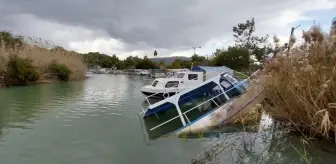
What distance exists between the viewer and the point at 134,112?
47.6 ft

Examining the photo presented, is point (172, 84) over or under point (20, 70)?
under

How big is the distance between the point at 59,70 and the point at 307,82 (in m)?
35.2

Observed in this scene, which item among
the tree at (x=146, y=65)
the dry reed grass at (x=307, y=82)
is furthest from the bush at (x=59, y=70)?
the tree at (x=146, y=65)

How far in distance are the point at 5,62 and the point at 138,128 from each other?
2456 centimetres

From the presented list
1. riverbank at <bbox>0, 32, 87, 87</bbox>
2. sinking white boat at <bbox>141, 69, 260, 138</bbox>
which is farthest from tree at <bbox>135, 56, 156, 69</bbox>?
sinking white boat at <bbox>141, 69, 260, 138</bbox>

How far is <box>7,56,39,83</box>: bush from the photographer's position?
95.8 ft

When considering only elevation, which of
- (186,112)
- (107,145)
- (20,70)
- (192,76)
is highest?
(20,70)

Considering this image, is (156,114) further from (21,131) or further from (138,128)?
(21,131)

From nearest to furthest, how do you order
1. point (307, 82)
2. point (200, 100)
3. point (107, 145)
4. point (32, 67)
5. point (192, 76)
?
point (307, 82) < point (107, 145) < point (200, 100) < point (192, 76) < point (32, 67)

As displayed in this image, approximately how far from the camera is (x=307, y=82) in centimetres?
593

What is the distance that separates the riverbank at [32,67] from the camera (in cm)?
2915

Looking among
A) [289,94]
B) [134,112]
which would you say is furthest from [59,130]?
[289,94]

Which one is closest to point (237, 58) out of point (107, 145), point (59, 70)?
point (59, 70)

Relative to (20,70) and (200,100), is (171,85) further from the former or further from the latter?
(20,70)
